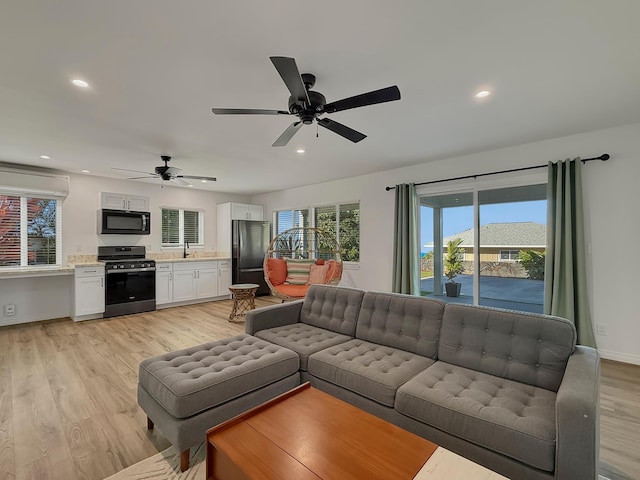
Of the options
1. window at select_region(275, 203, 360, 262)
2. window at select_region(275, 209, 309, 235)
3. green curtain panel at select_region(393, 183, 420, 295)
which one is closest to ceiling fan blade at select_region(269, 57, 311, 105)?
green curtain panel at select_region(393, 183, 420, 295)

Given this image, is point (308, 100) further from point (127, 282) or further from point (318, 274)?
point (127, 282)

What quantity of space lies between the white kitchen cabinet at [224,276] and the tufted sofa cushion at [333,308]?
164 inches

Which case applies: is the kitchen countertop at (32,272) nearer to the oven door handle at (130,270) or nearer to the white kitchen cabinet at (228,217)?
the oven door handle at (130,270)

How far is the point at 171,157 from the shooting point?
4.41 metres

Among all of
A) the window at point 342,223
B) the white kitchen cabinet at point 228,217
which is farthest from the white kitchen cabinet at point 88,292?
the window at point 342,223

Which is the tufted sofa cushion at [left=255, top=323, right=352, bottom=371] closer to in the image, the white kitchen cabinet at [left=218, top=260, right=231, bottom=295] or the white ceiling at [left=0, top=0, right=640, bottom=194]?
the white ceiling at [left=0, top=0, right=640, bottom=194]

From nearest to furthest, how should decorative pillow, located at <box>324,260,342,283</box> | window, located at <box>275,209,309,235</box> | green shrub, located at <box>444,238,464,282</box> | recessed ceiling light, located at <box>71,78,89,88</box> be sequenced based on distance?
recessed ceiling light, located at <box>71,78,89,88</box>, green shrub, located at <box>444,238,464,282</box>, decorative pillow, located at <box>324,260,342,283</box>, window, located at <box>275,209,309,235</box>

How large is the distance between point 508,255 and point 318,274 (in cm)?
285

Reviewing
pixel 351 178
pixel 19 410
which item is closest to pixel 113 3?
pixel 19 410

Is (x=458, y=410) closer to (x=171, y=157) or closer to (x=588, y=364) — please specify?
(x=588, y=364)

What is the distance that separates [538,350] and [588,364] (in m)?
0.26

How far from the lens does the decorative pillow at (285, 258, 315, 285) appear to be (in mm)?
5292

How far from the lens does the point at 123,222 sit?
5801 millimetres

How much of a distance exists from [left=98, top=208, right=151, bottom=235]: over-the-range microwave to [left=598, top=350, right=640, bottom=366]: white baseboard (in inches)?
289
